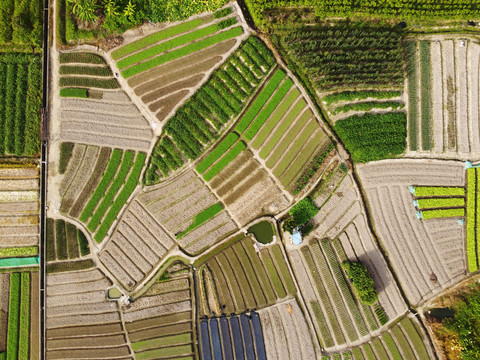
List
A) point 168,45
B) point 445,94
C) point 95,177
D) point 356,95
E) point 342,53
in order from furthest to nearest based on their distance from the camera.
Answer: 1. point 445,94
2. point 95,177
3. point 168,45
4. point 356,95
5. point 342,53

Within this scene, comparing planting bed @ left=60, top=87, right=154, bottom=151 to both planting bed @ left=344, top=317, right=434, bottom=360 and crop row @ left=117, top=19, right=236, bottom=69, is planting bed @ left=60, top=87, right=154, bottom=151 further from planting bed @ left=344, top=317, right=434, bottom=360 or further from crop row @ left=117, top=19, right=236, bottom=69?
planting bed @ left=344, top=317, right=434, bottom=360

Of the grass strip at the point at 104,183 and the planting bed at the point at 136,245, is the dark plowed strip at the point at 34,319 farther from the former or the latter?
the grass strip at the point at 104,183

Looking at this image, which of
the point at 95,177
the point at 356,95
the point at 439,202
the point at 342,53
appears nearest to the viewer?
the point at 342,53

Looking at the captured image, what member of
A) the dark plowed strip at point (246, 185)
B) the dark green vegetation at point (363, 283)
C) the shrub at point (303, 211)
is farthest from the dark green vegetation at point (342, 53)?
the dark green vegetation at point (363, 283)

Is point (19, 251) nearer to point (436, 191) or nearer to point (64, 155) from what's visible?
point (64, 155)

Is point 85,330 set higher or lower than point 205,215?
lower

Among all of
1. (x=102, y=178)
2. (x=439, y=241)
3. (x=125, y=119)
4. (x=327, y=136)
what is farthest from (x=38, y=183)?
(x=439, y=241)

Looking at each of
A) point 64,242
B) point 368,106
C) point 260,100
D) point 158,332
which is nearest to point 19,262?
point 64,242

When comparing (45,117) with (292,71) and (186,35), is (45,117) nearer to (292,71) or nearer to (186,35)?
(186,35)
